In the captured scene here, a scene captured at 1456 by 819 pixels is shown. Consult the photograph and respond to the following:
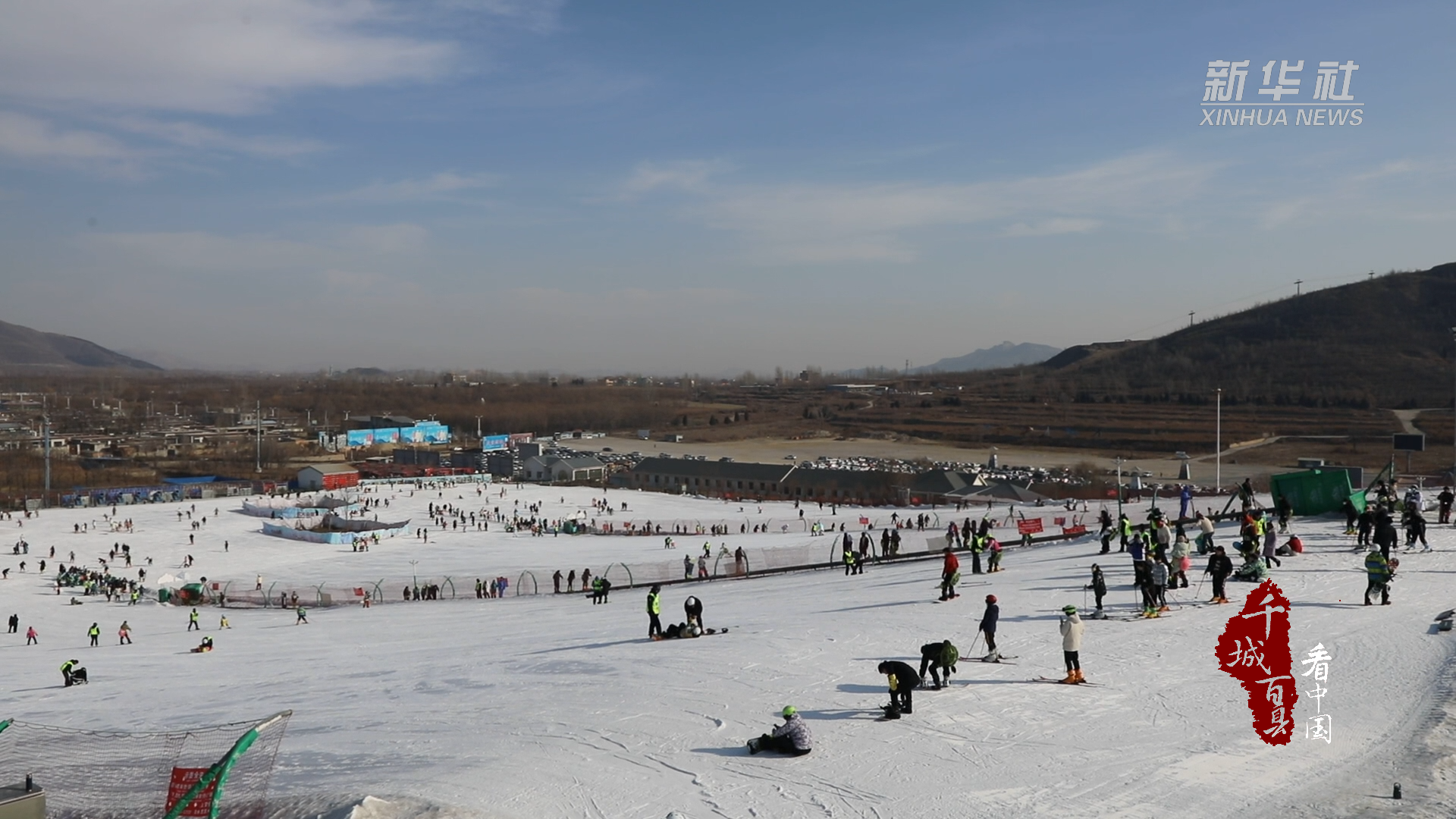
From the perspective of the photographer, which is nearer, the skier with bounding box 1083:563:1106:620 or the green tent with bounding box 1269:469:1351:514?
the skier with bounding box 1083:563:1106:620

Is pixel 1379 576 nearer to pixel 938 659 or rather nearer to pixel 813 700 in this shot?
pixel 938 659

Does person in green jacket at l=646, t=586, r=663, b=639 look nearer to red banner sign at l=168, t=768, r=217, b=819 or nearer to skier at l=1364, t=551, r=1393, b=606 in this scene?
red banner sign at l=168, t=768, r=217, b=819

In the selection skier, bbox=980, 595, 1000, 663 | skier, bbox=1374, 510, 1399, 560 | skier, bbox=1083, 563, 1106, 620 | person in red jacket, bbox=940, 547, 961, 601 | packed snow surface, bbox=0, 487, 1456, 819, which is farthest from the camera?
person in red jacket, bbox=940, 547, 961, 601

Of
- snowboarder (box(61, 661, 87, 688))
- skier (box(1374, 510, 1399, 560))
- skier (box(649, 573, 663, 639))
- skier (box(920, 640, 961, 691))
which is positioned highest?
skier (box(1374, 510, 1399, 560))

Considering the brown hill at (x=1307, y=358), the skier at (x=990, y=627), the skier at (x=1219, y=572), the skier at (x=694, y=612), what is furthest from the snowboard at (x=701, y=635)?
the brown hill at (x=1307, y=358)

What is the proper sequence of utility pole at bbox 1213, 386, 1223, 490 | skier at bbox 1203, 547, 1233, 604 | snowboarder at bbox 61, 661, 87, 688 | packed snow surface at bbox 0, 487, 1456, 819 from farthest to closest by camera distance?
utility pole at bbox 1213, 386, 1223, 490, snowboarder at bbox 61, 661, 87, 688, skier at bbox 1203, 547, 1233, 604, packed snow surface at bbox 0, 487, 1456, 819

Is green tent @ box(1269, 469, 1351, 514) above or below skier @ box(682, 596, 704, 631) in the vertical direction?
above

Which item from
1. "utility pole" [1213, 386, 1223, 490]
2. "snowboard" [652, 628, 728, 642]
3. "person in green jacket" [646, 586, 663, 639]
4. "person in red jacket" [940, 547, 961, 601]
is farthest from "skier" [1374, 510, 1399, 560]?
"utility pole" [1213, 386, 1223, 490]

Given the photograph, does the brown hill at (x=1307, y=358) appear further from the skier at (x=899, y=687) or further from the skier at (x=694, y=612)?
the skier at (x=899, y=687)
